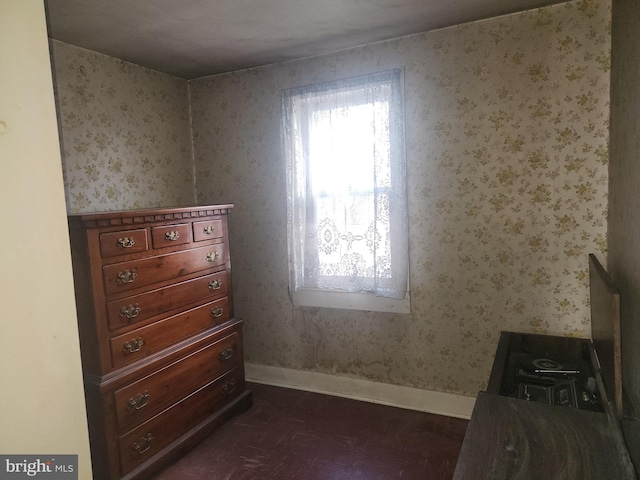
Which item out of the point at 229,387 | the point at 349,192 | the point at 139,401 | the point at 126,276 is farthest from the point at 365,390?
the point at 126,276

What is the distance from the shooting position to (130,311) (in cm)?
206

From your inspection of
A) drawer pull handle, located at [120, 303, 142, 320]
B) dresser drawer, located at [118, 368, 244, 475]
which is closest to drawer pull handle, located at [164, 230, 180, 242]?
drawer pull handle, located at [120, 303, 142, 320]

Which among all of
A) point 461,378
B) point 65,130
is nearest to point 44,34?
point 65,130

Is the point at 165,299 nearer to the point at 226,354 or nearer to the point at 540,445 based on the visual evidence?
the point at 226,354

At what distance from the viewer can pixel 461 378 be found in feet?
8.52

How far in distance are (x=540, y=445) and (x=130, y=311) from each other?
71.7 inches

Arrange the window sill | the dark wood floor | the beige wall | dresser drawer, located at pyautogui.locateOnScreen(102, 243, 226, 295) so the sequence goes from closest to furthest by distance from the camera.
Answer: the beige wall
dresser drawer, located at pyautogui.locateOnScreen(102, 243, 226, 295)
the dark wood floor
the window sill

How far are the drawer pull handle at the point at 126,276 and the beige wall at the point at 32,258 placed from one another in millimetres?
1254

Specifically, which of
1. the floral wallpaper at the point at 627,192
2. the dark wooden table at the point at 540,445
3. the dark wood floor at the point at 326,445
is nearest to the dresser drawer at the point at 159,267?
the dark wood floor at the point at 326,445

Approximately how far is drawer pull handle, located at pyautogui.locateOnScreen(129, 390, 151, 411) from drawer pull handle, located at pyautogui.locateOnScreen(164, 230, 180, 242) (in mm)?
799

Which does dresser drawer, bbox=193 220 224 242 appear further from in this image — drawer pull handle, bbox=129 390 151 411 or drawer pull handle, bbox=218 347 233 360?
drawer pull handle, bbox=129 390 151 411

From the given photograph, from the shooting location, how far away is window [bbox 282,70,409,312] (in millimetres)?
2566

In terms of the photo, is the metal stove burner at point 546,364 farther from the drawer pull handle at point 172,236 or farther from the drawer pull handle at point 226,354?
the drawer pull handle at point 172,236

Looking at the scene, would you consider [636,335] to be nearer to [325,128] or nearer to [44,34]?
[44,34]
